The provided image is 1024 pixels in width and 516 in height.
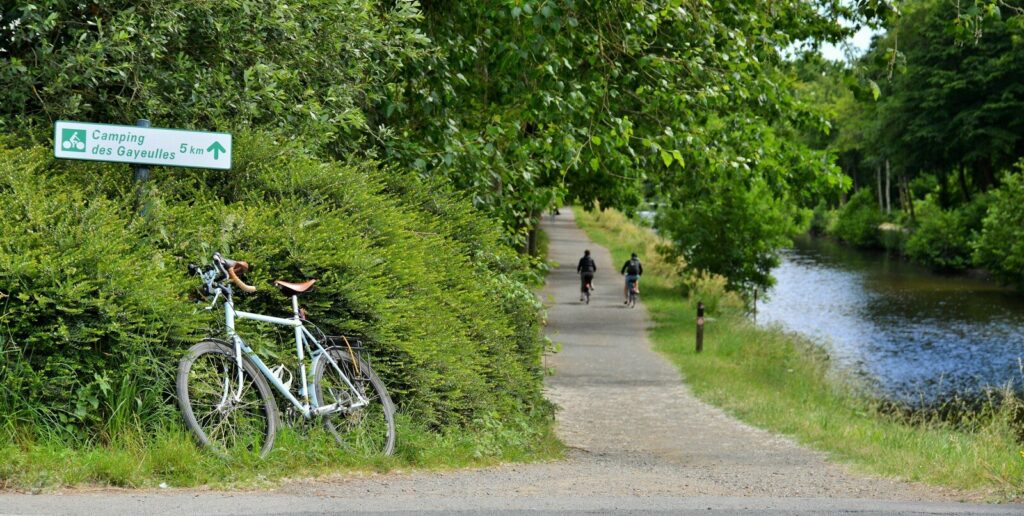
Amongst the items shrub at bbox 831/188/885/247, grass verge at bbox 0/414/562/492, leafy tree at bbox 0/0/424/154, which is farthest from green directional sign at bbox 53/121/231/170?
shrub at bbox 831/188/885/247

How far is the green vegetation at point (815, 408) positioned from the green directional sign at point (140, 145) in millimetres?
5094

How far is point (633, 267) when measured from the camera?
101ft

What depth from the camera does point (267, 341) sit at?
718 cm

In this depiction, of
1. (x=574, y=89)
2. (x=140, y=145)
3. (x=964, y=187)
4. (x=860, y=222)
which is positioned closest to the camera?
(x=140, y=145)

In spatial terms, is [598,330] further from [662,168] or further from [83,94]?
[83,94]

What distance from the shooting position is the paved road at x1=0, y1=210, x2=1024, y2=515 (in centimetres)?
571

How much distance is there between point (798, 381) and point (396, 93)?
1099 centimetres

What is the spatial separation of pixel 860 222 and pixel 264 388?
68.7 m

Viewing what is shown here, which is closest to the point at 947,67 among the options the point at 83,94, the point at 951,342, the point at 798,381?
the point at 951,342

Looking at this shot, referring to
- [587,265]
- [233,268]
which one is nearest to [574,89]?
[233,268]

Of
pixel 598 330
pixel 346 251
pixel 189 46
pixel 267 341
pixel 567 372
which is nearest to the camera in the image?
pixel 267 341

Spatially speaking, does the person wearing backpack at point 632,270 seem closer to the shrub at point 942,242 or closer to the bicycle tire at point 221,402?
the bicycle tire at point 221,402

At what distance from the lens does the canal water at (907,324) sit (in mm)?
25156

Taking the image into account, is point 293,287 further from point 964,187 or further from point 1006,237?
point 964,187
